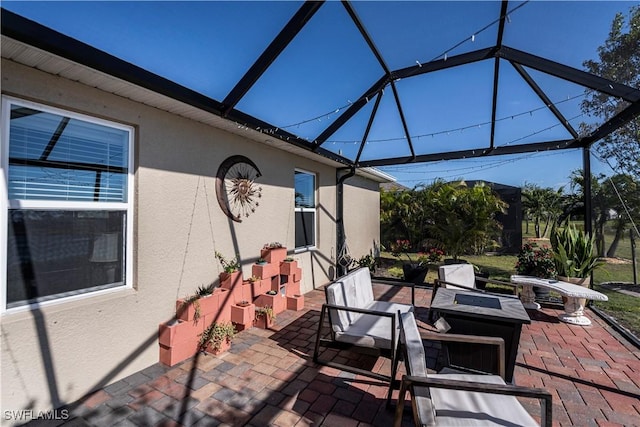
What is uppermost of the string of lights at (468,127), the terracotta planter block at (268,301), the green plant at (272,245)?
the string of lights at (468,127)

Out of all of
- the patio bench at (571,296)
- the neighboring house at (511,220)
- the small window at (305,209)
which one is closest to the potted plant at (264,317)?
the small window at (305,209)

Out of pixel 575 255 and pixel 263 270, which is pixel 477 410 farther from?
pixel 575 255

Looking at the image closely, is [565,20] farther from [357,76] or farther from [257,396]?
[257,396]

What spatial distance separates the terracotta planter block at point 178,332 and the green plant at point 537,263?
635 centimetres

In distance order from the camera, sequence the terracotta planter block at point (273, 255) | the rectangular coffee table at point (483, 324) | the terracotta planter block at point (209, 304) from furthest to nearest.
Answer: the terracotta planter block at point (273, 255) < the terracotta planter block at point (209, 304) < the rectangular coffee table at point (483, 324)

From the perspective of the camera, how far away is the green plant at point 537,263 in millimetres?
5672

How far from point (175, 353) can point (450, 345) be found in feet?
10.3

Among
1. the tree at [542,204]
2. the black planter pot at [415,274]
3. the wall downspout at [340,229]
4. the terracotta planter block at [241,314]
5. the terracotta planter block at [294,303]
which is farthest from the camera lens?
the tree at [542,204]

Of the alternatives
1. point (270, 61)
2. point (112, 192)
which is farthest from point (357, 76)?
point (112, 192)

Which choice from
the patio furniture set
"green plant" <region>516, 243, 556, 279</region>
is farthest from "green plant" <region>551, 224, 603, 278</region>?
the patio furniture set

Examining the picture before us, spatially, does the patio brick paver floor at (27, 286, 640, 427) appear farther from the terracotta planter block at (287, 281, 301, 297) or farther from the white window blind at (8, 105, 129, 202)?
the white window blind at (8, 105, 129, 202)

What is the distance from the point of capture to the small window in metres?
6.45

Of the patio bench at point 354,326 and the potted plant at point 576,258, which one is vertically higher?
the potted plant at point 576,258

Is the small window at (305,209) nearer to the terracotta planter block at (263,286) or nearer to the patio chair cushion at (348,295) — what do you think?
the terracotta planter block at (263,286)
